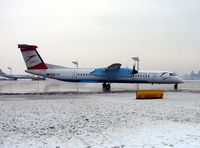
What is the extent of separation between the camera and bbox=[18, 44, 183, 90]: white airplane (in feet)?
116

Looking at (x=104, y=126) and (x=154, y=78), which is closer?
(x=104, y=126)

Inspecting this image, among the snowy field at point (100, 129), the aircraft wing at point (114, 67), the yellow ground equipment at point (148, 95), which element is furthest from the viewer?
A: the aircraft wing at point (114, 67)

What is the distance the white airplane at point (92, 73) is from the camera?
116ft

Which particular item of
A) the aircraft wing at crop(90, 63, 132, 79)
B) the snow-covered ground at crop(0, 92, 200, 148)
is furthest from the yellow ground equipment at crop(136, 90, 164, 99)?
the aircraft wing at crop(90, 63, 132, 79)

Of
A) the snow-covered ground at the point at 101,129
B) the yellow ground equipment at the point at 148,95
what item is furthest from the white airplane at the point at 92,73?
the snow-covered ground at the point at 101,129

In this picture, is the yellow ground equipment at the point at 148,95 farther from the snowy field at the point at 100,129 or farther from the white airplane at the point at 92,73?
the white airplane at the point at 92,73

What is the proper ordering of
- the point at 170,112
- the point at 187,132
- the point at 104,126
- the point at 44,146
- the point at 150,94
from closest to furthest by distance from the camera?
the point at 44,146 < the point at 187,132 < the point at 104,126 < the point at 170,112 < the point at 150,94

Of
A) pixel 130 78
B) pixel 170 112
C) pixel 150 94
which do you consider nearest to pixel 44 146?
pixel 170 112

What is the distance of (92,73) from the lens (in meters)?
36.5

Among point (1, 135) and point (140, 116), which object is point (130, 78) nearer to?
point (140, 116)

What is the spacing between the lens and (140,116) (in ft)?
41.6

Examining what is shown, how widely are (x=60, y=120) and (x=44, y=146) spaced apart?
3.68 m

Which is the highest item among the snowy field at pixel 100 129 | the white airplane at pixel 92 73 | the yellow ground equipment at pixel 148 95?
the white airplane at pixel 92 73

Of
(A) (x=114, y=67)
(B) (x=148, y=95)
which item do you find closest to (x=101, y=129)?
(B) (x=148, y=95)
